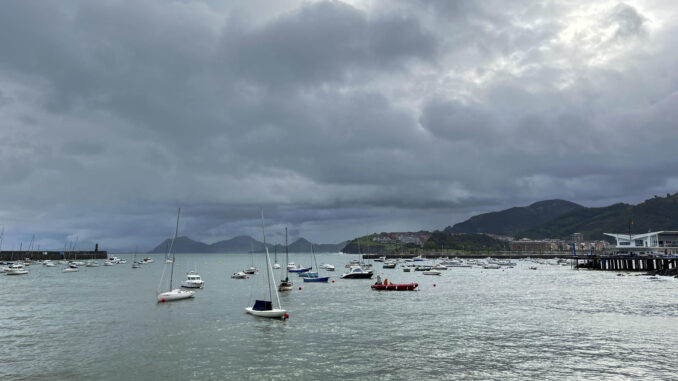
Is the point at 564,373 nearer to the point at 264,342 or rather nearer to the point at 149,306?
the point at 264,342

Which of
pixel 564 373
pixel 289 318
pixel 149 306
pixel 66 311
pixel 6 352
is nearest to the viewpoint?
pixel 564 373

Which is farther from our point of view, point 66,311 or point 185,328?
point 66,311

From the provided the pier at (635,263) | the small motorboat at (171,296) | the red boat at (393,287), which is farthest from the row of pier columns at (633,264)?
the small motorboat at (171,296)

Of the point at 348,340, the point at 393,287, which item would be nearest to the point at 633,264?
the point at 393,287

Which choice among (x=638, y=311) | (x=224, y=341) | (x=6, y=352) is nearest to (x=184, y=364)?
(x=224, y=341)

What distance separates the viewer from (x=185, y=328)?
49562 mm

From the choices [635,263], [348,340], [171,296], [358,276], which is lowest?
[348,340]

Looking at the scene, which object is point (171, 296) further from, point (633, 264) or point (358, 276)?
point (633, 264)

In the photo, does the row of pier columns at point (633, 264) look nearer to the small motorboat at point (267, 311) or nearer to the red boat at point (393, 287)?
the red boat at point (393, 287)

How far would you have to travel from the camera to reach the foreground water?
32.0m

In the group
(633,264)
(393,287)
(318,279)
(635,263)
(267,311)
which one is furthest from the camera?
(633,264)

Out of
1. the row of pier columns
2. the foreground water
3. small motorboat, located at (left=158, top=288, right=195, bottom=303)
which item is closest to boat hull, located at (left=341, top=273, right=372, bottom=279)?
the foreground water

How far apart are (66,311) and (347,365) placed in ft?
178

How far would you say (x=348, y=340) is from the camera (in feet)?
138
